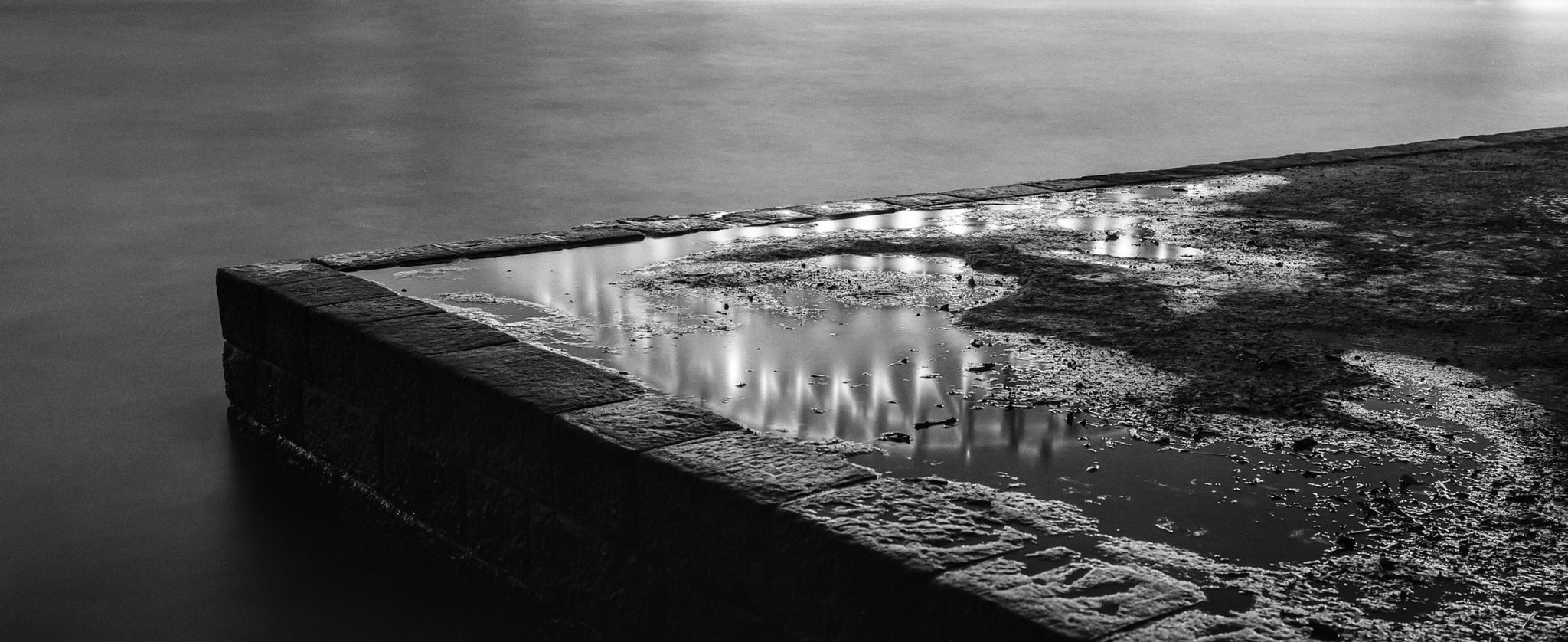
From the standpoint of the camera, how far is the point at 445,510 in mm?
3221

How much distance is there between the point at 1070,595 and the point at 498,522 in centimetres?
141

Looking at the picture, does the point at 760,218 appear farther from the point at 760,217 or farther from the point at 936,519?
the point at 936,519

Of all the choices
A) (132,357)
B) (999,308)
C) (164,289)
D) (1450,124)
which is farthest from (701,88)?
(999,308)

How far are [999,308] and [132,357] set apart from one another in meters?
3.05

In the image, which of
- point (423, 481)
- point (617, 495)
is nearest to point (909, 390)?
point (617, 495)

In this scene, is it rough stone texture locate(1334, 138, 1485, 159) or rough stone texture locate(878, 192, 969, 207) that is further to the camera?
rough stone texture locate(1334, 138, 1485, 159)

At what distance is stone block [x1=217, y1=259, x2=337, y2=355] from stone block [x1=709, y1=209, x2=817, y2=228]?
1566 millimetres

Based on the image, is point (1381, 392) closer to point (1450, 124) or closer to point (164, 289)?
point (164, 289)

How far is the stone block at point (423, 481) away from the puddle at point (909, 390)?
421mm

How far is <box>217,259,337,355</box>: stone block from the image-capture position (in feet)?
13.0

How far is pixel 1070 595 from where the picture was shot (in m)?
2.07

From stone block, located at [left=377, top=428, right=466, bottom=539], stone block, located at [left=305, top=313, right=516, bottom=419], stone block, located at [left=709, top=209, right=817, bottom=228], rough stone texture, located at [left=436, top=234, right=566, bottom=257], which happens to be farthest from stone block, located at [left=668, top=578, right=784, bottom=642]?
stone block, located at [left=709, top=209, right=817, bottom=228]

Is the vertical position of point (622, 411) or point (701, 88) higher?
point (701, 88)

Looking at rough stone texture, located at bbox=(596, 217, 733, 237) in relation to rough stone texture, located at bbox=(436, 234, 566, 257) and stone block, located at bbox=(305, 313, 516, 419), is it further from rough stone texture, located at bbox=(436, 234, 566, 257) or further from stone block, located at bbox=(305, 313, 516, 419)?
stone block, located at bbox=(305, 313, 516, 419)
